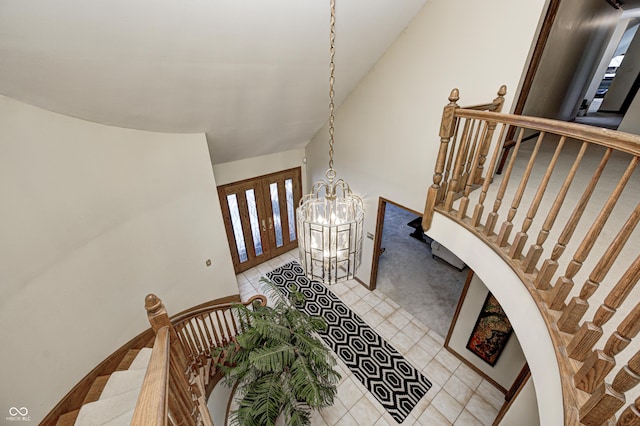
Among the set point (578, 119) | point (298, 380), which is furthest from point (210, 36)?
point (578, 119)

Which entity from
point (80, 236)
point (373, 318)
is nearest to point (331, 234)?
point (80, 236)

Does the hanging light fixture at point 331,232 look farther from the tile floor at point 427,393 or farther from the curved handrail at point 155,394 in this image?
the tile floor at point 427,393

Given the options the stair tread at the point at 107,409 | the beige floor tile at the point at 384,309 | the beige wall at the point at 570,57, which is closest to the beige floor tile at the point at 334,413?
the beige floor tile at the point at 384,309

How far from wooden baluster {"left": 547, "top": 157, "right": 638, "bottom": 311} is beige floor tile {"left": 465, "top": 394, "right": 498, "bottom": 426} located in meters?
2.64

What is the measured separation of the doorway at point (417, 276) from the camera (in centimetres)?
439

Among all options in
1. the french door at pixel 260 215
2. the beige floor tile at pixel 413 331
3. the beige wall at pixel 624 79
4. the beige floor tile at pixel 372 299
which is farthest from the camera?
the beige wall at pixel 624 79

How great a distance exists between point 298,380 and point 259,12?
322 cm

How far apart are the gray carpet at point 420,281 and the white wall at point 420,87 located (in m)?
0.97

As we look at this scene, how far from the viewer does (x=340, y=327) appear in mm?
4246

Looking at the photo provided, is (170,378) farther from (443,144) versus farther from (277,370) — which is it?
(443,144)

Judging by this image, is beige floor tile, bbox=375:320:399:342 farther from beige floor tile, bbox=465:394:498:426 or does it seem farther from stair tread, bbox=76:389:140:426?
stair tread, bbox=76:389:140:426

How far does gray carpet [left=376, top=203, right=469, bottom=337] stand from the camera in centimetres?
446

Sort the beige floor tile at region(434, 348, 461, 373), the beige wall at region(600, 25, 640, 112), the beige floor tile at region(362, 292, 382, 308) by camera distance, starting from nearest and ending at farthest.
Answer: the beige floor tile at region(434, 348, 461, 373)
the beige floor tile at region(362, 292, 382, 308)
the beige wall at region(600, 25, 640, 112)

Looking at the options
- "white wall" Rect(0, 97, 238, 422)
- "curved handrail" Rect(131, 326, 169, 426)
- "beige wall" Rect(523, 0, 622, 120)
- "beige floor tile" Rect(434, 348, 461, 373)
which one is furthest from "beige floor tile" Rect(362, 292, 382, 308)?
"curved handrail" Rect(131, 326, 169, 426)
